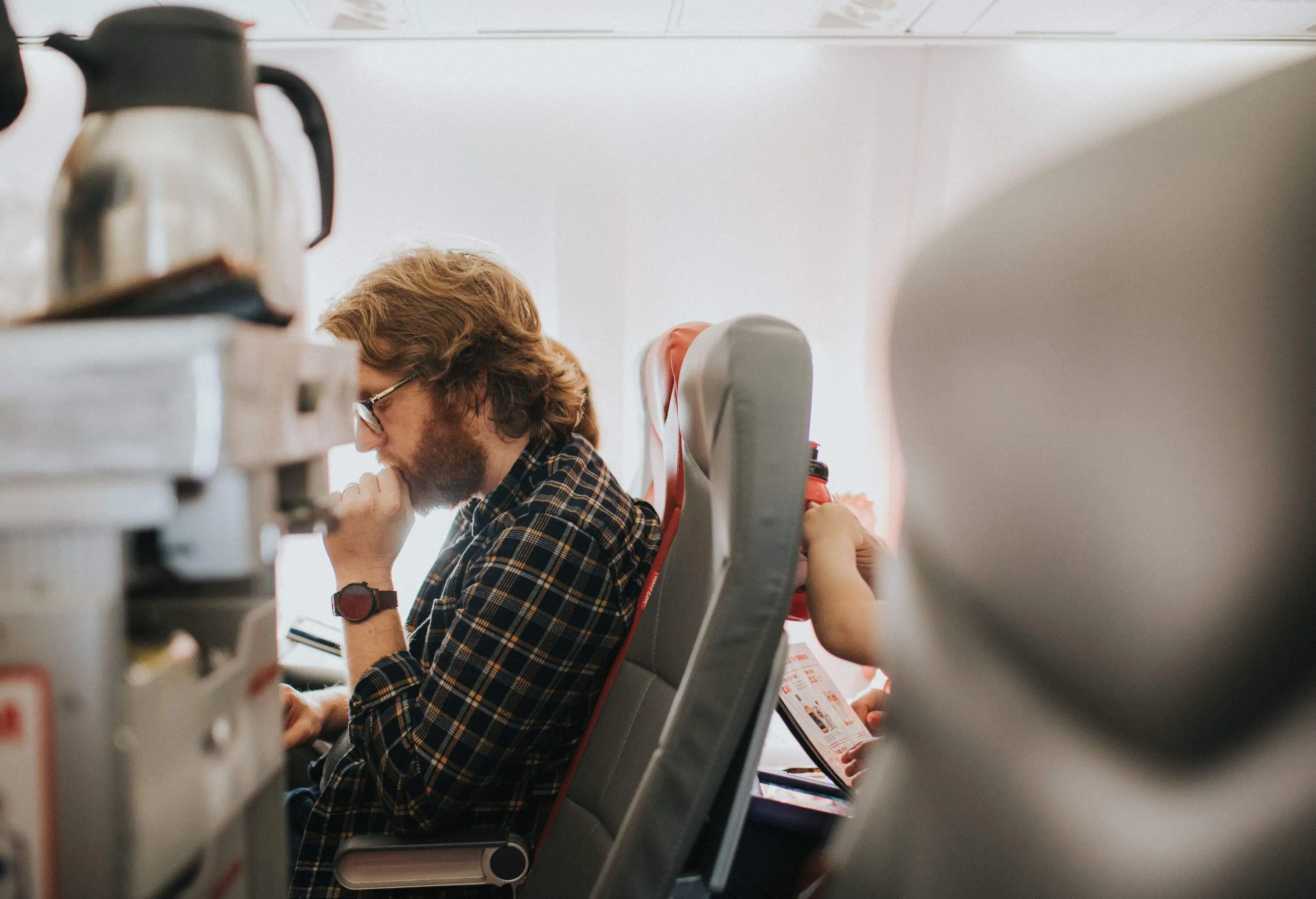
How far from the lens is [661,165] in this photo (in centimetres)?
255

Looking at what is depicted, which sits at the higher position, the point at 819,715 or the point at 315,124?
the point at 315,124

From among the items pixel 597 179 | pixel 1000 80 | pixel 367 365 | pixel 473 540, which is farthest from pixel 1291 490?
pixel 1000 80

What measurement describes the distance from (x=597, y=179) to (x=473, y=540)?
1.55 meters

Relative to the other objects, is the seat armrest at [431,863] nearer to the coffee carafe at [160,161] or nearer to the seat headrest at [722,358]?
the seat headrest at [722,358]

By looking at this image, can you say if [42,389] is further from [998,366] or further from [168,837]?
[998,366]

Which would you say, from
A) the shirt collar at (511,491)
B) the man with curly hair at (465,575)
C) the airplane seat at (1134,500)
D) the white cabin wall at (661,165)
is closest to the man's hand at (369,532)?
the man with curly hair at (465,575)

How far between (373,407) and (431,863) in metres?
0.70

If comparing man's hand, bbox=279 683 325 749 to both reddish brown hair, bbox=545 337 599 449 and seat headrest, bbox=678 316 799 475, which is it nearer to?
reddish brown hair, bbox=545 337 599 449

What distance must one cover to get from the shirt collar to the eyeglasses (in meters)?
0.23

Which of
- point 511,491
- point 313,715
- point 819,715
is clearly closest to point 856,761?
point 819,715

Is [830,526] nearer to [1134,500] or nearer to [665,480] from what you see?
[665,480]

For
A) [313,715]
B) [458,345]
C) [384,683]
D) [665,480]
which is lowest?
[313,715]

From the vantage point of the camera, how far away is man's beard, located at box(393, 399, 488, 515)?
1366 mm

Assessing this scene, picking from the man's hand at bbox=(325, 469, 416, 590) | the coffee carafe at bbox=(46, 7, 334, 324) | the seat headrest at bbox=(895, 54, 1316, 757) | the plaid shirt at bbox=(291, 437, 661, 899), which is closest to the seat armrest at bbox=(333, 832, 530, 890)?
the plaid shirt at bbox=(291, 437, 661, 899)
